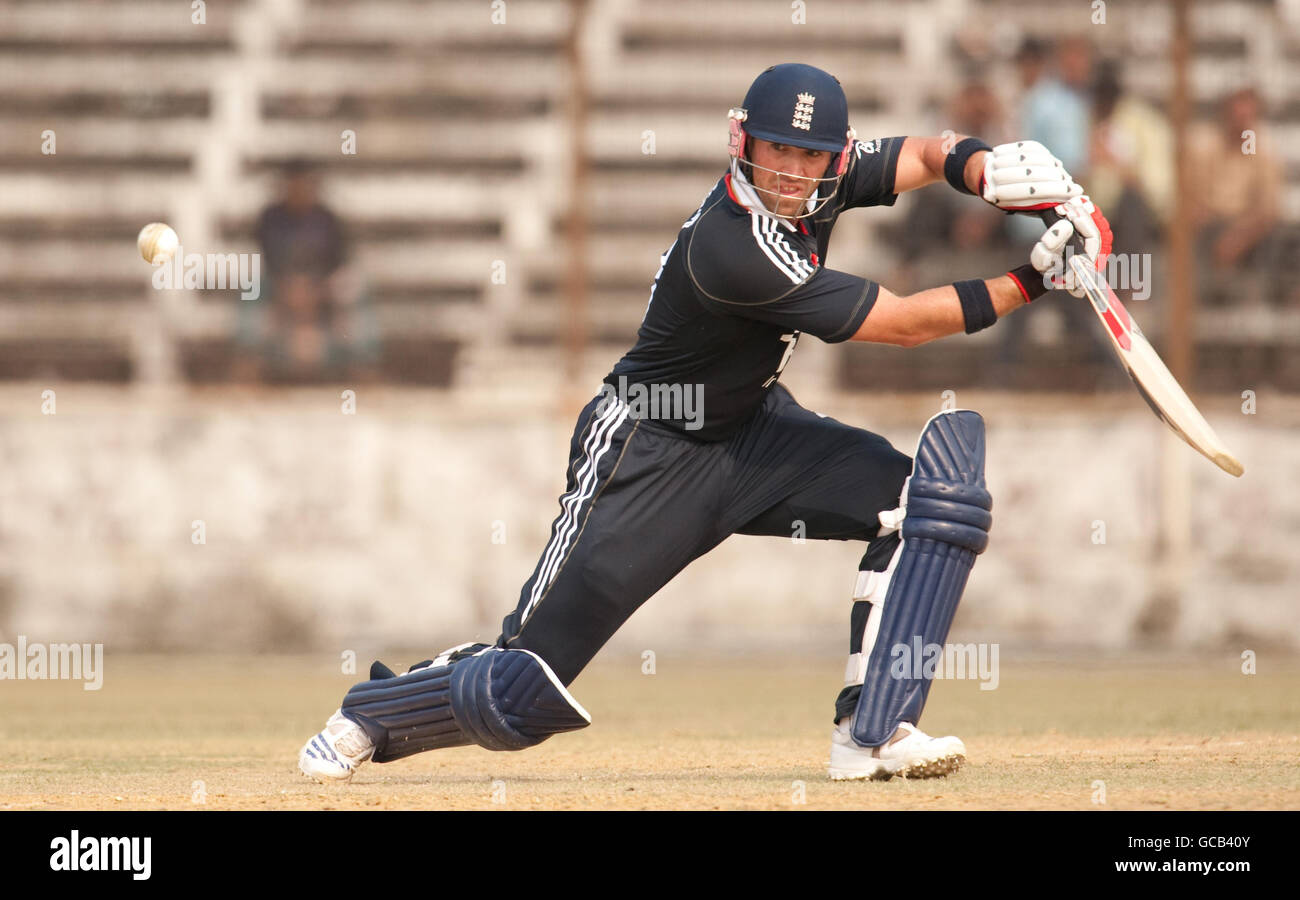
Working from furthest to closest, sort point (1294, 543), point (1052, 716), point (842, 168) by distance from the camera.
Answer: point (1294, 543), point (1052, 716), point (842, 168)

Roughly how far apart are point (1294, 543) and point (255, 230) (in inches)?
268

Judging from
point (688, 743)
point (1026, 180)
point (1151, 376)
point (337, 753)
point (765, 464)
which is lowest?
point (688, 743)

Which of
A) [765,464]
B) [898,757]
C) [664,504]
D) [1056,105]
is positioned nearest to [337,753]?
[664,504]

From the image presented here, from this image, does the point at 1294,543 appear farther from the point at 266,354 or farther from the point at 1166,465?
the point at 266,354

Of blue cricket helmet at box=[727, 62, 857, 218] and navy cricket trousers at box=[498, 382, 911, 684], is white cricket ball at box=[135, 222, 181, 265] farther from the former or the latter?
blue cricket helmet at box=[727, 62, 857, 218]

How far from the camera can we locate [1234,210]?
11.2 m

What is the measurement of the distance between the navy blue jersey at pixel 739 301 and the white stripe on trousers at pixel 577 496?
0.11 meters

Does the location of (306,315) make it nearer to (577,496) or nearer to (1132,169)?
(1132,169)

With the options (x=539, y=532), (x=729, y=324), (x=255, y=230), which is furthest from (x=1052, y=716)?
(x=255, y=230)

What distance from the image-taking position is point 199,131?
13281 mm

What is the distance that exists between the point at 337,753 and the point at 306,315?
6.25 meters

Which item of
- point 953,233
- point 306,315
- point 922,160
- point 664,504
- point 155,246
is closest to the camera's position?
point 664,504

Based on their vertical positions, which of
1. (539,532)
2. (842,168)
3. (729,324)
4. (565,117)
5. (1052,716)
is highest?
(565,117)

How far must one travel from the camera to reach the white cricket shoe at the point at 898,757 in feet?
17.5
